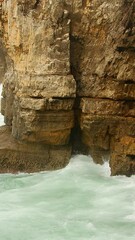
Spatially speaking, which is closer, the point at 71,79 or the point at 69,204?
the point at 69,204

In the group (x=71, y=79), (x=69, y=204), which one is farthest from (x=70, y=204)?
(x=71, y=79)

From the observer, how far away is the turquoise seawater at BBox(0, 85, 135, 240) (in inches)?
331

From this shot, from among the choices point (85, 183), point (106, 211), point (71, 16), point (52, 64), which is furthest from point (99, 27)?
point (106, 211)

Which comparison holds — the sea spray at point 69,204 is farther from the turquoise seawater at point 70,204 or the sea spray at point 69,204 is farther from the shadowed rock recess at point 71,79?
the shadowed rock recess at point 71,79

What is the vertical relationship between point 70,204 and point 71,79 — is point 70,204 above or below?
below

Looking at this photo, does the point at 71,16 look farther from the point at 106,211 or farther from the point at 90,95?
the point at 106,211

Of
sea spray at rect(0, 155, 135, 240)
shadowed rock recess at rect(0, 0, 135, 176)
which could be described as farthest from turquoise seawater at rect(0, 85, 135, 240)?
shadowed rock recess at rect(0, 0, 135, 176)

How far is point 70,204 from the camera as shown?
31.8 ft

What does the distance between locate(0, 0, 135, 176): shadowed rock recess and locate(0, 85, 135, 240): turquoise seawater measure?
0.55 metres

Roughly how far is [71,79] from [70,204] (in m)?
3.28

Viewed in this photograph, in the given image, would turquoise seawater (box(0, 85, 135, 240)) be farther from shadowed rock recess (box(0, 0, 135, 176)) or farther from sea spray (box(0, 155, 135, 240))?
shadowed rock recess (box(0, 0, 135, 176))

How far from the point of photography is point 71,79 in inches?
450

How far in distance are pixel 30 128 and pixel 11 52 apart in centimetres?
226

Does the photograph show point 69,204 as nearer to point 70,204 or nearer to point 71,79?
point 70,204
